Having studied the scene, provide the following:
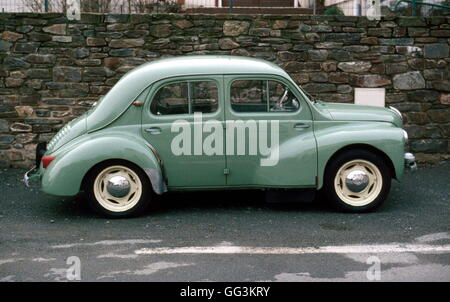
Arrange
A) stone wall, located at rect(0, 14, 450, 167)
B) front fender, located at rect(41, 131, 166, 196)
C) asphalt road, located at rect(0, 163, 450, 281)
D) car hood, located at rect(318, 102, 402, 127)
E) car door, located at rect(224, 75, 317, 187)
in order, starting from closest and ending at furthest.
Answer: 1. asphalt road, located at rect(0, 163, 450, 281)
2. front fender, located at rect(41, 131, 166, 196)
3. car door, located at rect(224, 75, 317, 187)
4. car hood, located at rect(318, 102, 402, 127)
5. stone wall, located at rect(0, 14, 450, 167)

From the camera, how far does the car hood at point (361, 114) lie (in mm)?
6961

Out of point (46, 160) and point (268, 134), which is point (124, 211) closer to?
point (46, 160)

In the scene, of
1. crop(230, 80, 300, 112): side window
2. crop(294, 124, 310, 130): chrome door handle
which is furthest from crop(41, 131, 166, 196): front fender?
crop(294, 124, 310, 130): chrome door handle

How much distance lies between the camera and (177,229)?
20.6ft

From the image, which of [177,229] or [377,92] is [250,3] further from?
[177,229]

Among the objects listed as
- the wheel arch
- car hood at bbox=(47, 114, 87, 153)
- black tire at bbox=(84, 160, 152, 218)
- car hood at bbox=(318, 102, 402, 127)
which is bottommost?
black tire at bbox=(84, 160, 152, 218)

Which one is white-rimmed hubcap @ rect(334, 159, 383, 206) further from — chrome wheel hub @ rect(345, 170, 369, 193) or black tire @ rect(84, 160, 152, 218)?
black tire @ rect(84, 160, 152, 218)

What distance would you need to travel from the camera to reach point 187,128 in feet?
22.2

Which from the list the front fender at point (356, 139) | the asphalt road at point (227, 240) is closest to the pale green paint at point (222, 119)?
the front fender at point (356, 139)

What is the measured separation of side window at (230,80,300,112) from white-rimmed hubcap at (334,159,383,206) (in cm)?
91

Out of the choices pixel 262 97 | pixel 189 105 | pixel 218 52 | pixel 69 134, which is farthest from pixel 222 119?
pixel 218 52

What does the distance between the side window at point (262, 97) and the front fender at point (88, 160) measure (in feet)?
3.77

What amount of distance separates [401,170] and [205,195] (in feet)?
8.09

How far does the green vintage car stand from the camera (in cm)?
670
